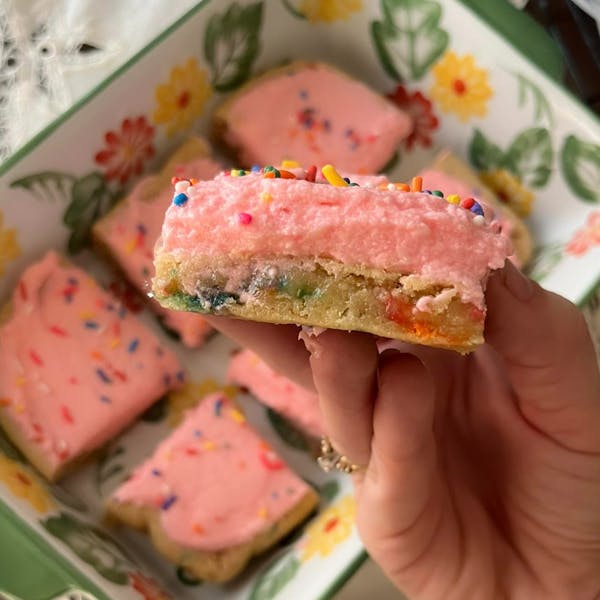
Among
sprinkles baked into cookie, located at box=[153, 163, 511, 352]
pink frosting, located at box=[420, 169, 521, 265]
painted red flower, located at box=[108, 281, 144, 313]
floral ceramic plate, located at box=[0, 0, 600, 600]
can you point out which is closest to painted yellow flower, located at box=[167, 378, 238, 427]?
floral ceramic plate, located at box=[0, 0, 600, 600]

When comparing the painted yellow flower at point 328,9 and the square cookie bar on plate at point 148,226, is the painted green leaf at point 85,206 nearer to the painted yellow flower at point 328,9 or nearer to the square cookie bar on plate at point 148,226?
the square cookie bar on plate at point 148,226

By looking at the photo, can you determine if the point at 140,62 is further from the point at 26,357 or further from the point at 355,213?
the point at 355,213

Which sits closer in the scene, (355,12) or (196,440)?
(196,440)

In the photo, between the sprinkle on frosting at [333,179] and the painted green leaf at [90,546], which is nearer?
the sprinkle on frosting at [333,179]

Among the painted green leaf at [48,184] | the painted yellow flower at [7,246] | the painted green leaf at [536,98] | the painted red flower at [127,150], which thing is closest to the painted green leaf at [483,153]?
the painted green leaf at [536,98]

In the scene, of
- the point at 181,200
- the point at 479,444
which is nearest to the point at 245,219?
the point at 181,200

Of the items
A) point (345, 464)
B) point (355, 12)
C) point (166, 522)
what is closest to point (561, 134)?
point (355, 12)

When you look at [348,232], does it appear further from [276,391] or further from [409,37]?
[409,37]
